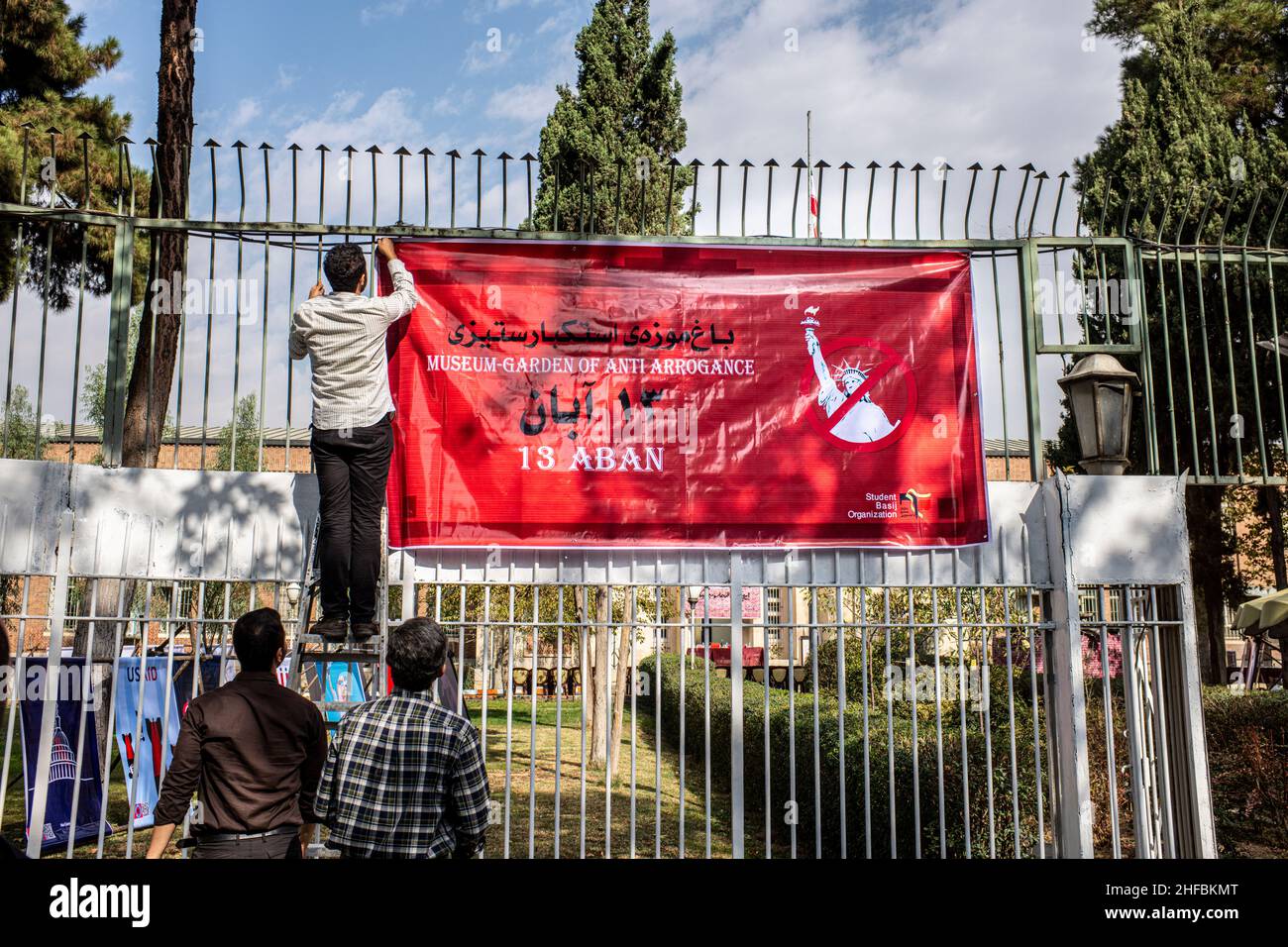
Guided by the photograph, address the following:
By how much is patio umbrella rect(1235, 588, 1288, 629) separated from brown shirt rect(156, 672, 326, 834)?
373 inches

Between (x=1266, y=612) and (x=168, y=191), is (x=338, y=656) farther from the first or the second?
(x=1266, y=612)

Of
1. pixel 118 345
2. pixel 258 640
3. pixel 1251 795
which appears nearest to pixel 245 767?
pixel 258 640

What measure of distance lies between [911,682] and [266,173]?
4.51 metres

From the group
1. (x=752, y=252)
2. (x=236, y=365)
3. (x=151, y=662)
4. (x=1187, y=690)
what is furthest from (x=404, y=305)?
(x=151, y=662)

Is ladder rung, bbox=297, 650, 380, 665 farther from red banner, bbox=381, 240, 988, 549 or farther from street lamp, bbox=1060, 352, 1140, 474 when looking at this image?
street lamp, bbox=1060, 352, 1140, 474

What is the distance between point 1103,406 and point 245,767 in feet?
15.8

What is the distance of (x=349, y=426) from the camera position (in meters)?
5.29

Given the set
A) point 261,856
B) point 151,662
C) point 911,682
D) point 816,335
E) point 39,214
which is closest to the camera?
point 261,856

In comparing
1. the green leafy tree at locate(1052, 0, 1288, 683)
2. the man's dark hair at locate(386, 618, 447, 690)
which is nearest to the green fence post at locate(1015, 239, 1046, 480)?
the man's dark hair at locate(386, 618, 447, 690)

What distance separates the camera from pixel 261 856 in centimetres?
373

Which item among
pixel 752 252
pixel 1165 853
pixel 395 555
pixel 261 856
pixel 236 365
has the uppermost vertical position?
pixel 752 252

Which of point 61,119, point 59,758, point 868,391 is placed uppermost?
point 61,119

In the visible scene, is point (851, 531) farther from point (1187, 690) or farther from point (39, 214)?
point (39, 214)

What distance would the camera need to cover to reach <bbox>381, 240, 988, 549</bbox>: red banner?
5.90m
